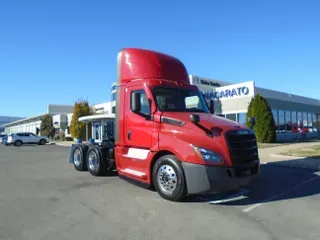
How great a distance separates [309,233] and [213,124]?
2.69 m

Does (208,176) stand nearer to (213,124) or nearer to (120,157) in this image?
(213,124)

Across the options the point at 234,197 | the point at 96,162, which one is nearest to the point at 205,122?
the point at 234,197

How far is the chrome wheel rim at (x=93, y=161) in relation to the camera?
970 centimetres

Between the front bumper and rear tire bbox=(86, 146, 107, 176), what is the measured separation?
4.05 m

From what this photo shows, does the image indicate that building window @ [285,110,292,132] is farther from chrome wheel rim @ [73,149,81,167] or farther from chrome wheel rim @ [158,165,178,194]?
chrome wheel rim @ [158,165,178,194]

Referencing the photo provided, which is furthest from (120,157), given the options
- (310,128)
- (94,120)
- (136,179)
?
(310,128)

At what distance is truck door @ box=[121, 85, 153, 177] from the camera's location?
7125 mm

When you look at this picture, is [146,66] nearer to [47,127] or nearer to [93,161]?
[93,161]

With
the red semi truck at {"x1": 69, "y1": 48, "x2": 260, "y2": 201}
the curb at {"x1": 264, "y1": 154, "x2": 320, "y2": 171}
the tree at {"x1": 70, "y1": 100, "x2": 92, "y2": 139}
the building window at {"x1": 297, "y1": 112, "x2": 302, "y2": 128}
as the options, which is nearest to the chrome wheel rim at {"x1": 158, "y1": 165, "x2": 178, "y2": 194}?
the red semi truck at {"x1": 69, "y1": 48, "x2": 260, "y2": 201}

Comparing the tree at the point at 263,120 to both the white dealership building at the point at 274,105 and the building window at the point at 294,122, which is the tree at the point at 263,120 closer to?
the white dealership building at the point at 274,105

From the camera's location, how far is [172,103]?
7508 millimetres

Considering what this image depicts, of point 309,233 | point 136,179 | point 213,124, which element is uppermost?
point 213,124

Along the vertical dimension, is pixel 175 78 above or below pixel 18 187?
above

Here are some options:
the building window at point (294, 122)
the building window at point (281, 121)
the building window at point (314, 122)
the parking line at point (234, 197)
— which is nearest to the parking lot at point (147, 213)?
the parking line at point (234, 197)
